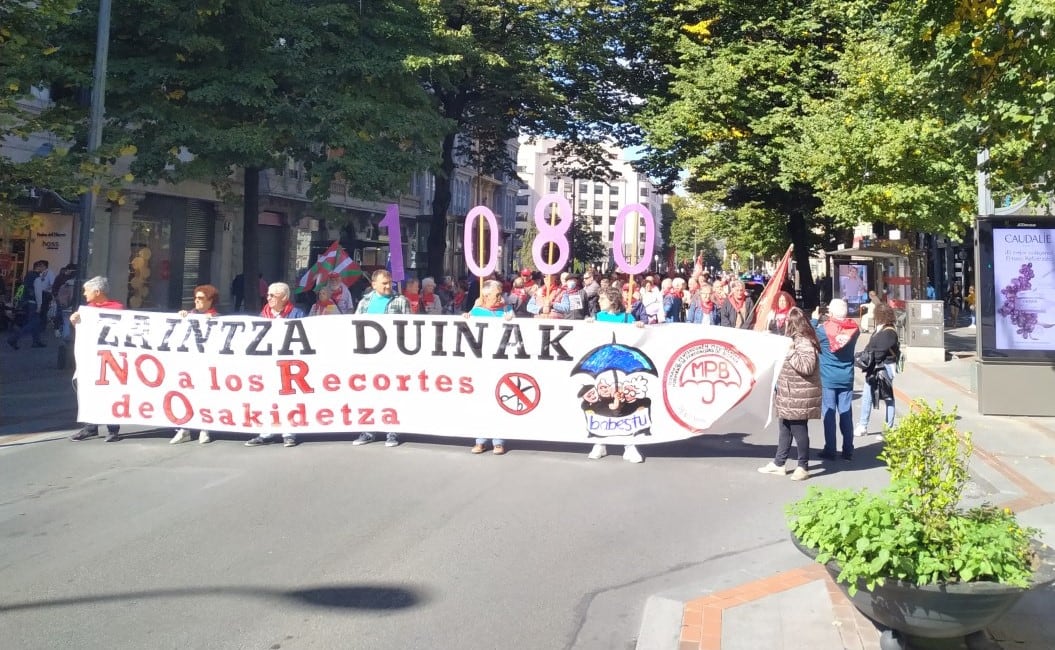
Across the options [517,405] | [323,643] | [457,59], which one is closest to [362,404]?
[517,405]

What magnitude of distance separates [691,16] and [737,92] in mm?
3773

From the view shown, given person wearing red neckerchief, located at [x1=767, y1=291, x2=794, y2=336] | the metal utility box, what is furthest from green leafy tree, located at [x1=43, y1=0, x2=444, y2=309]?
the metal utility box

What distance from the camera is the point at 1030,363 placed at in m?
12.3

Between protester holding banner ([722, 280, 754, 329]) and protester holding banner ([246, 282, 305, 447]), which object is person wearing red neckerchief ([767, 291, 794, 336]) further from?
protester holding banner ([246, 282, 305, 447])

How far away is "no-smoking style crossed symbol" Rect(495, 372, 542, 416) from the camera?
9383 mm

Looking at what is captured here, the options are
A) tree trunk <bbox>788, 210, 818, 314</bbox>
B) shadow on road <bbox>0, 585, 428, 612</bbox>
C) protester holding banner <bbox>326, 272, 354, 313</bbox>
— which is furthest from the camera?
tree trunk <bbox>788, 210, 818, 314</bbox>

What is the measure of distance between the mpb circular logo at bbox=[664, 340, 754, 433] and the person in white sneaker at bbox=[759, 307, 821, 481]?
17.6 inches

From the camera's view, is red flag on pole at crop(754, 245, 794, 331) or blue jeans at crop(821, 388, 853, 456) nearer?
blue jeans at crop(821, 388, 853, 456)

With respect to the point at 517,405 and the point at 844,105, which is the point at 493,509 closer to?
the point at 517,405

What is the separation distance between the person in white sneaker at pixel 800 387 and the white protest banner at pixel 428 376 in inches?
14.8

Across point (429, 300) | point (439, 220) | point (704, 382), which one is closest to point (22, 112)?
point (429, 300)

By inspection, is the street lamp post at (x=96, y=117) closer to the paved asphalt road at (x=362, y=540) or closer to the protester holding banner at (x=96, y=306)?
the protester holding banner at (x=96, y=306)

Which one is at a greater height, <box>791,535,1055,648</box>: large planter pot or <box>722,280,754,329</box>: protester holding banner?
<box>722,280,754,329</box>: protester holding banner

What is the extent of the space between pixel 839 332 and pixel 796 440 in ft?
5.17
